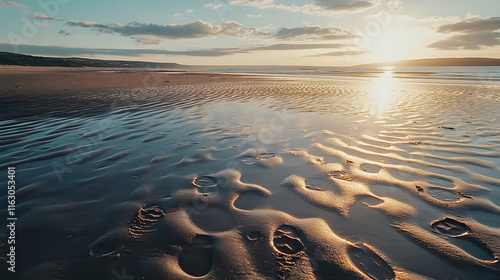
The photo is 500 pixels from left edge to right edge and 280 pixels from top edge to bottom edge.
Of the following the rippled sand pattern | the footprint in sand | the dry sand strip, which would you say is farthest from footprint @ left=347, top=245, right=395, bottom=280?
the dry sand strip

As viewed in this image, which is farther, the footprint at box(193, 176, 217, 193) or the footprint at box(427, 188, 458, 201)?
the footprint at box(193, 176, 217, 193)

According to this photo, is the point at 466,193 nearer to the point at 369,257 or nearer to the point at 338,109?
the point at 369,257

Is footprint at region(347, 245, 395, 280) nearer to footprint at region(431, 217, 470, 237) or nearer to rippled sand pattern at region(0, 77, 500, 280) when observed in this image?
rippled sand pattern at region(0, 77, 500, 280)

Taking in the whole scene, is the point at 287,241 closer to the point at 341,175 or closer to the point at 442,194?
the point at 341,175

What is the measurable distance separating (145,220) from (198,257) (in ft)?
3.15

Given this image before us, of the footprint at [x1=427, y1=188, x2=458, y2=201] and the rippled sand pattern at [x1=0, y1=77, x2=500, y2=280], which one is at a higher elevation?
the footprint at [x1=427, y1=188, x2=458, y2=201]

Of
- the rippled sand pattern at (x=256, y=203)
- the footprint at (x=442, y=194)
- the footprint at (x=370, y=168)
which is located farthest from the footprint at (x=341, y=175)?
the footprint at (x=442, y=194)

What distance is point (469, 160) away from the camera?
474 cm

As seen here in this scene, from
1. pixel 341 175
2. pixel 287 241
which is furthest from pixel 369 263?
pixel 341 175

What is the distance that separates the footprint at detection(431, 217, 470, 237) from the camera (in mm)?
2672

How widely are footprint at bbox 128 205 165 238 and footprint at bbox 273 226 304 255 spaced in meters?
1.36

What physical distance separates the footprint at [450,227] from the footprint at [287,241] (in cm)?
156

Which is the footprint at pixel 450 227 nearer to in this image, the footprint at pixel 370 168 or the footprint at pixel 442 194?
the footprint at pixel 442 194

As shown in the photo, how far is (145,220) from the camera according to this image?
2.91 metres
